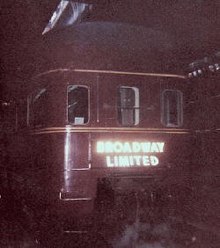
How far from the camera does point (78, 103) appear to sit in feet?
22.9

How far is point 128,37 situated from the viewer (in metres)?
7.32

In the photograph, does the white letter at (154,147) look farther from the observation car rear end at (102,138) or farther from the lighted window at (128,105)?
the lighted window at (128,105)

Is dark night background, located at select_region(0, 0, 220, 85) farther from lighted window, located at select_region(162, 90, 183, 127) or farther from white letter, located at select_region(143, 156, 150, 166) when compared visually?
white letter, located at select_region(143, 156, 150, 166)

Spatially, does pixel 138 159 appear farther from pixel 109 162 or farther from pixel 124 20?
pixel 124 20

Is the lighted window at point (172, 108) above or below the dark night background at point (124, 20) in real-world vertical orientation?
below

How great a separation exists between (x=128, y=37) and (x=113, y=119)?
5.34 ft

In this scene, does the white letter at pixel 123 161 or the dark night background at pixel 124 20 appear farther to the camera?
the dark night background at pixel 124 20

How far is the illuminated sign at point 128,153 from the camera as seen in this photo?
267 inches

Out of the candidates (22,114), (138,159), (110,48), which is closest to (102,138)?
(138,159)

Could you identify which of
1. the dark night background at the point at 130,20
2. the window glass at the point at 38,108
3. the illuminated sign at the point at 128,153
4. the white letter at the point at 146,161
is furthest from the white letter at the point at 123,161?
the dark night background at the point at 130,20

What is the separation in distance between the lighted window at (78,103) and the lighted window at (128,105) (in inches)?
25.0

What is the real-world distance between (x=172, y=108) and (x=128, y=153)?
1371mm

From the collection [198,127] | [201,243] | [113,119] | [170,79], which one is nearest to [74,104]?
[113,119]

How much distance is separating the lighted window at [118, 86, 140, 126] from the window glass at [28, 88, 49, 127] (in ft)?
4.44
